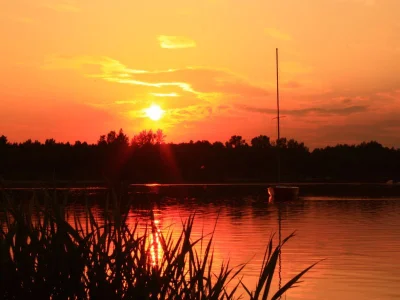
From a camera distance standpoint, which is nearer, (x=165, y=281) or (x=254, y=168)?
(x=165, y=281)

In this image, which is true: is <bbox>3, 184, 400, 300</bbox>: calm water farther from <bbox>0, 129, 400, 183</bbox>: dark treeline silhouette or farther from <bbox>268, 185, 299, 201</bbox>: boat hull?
<bbox>0, 129, 400, 183</bbox>: dark treeline silhouette

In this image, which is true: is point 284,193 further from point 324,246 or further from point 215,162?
point 215,162

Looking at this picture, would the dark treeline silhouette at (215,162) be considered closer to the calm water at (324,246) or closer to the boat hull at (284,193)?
the boat hull at (284,193)

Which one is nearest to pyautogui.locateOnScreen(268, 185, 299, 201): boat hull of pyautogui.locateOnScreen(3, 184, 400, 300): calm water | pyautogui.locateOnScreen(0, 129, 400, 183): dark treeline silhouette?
pyautogui.locateOnScreen(3, 184, 400, 300): calm water

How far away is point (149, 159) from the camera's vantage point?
6383 inches

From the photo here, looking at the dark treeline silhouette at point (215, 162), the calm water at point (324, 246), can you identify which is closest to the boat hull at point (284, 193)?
the calm water at point (324, 246)

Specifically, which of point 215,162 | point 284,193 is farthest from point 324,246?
point 215,162

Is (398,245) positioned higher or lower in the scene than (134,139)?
lower

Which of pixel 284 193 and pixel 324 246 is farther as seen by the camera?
pixel 284 193

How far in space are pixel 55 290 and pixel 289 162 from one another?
158 metres

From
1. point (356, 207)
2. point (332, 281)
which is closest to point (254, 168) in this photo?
point (356, 207)

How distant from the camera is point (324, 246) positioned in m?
31.2

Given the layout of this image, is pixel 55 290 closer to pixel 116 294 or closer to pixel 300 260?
pixel 116 294

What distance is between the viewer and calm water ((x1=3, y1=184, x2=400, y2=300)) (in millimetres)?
20312
